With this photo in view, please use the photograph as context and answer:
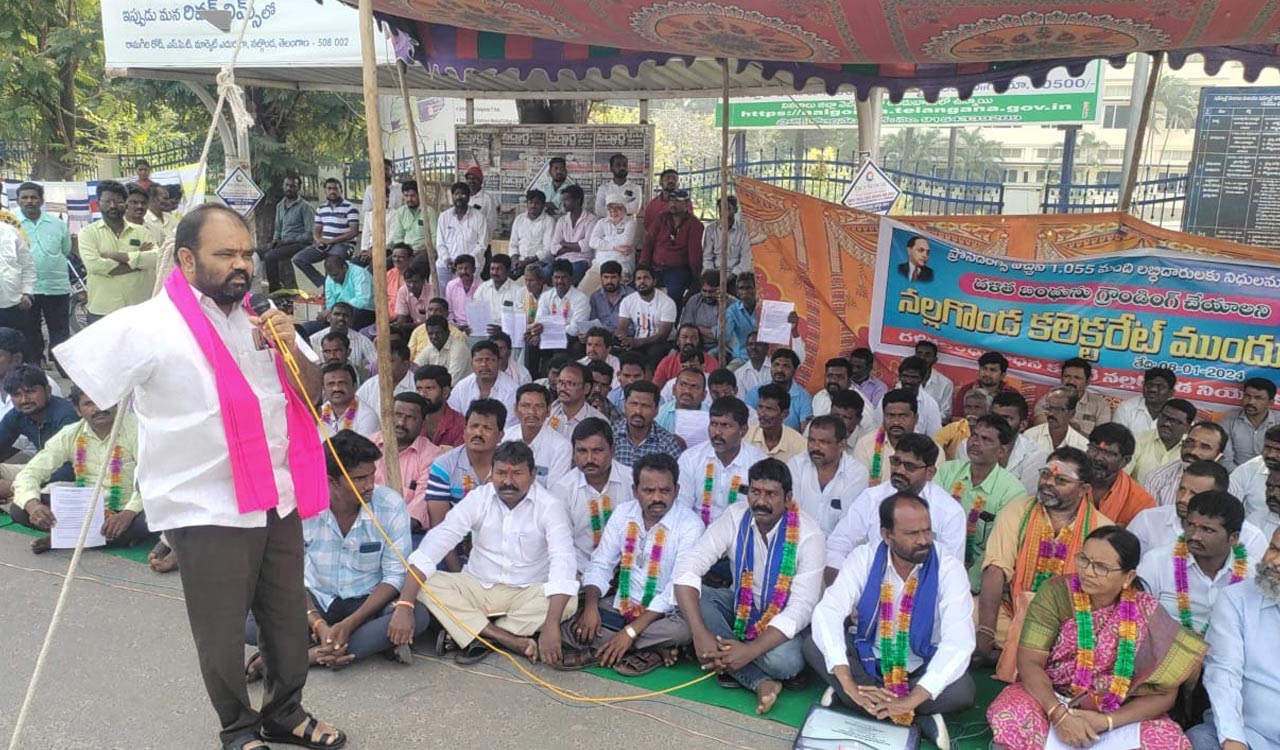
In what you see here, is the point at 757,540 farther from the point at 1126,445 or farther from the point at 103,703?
the point at 103,703

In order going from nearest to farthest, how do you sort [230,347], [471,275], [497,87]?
1. [230,347]
2. [471,275]
3. [497,87]

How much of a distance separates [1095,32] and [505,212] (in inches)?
277

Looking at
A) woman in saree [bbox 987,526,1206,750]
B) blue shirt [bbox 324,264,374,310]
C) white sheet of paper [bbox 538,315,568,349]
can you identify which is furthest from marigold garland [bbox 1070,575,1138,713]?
blue shirt [bbox 324,264,374,310]

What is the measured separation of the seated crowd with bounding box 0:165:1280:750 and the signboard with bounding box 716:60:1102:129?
669 cm

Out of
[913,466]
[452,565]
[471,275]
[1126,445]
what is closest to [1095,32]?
[1126,445]

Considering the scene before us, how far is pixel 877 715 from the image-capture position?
11.3 ft

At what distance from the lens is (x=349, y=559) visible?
4.12 meters

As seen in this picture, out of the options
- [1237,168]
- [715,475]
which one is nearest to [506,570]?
[715,475]

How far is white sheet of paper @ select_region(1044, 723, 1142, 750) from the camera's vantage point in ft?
10.3

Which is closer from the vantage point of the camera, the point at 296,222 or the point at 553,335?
the point at 553,335

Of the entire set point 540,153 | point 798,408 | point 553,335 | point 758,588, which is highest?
point 540,153

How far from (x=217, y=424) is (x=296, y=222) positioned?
28.0 ft

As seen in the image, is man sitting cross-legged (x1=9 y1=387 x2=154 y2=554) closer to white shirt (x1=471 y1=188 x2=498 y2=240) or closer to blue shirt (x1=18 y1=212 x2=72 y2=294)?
blue shirt (x1=18 y1=212 x2=72 y2=294)

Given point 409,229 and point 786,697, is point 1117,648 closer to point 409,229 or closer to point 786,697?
point 786,697
